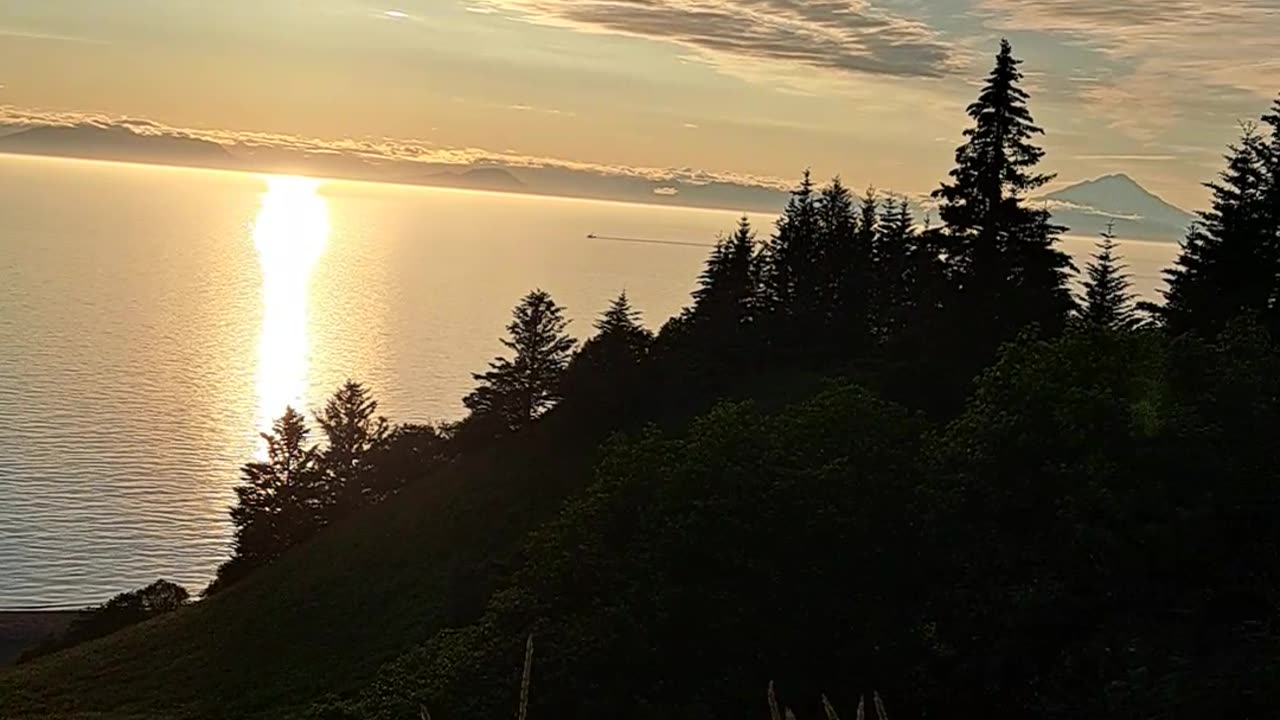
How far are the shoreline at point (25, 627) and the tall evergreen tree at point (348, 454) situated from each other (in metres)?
16.3

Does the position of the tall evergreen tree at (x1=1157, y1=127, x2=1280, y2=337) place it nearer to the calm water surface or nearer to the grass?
the grass

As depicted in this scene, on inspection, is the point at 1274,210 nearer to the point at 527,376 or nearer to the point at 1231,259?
the point at 1231,259

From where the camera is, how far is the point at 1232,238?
143 feet

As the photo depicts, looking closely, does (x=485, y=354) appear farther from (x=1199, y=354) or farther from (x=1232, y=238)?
Answer: (x=1199, y=354)

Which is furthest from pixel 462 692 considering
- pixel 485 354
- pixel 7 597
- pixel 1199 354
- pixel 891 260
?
pixel 485 354

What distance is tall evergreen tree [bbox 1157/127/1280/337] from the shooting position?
4100 centimetres

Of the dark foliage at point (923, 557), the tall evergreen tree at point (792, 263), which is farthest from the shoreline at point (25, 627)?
the tall evergreen tree at point (792, 263)

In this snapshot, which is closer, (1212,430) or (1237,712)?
(1237,712)

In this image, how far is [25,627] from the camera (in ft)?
207

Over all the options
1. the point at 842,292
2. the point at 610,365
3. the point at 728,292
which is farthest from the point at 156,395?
the point at 842,292

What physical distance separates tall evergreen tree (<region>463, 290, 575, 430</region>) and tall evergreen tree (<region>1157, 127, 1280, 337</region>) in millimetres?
34526

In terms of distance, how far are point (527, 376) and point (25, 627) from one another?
3171cm

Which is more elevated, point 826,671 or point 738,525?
point 738,525

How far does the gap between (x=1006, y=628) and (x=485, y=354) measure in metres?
135
